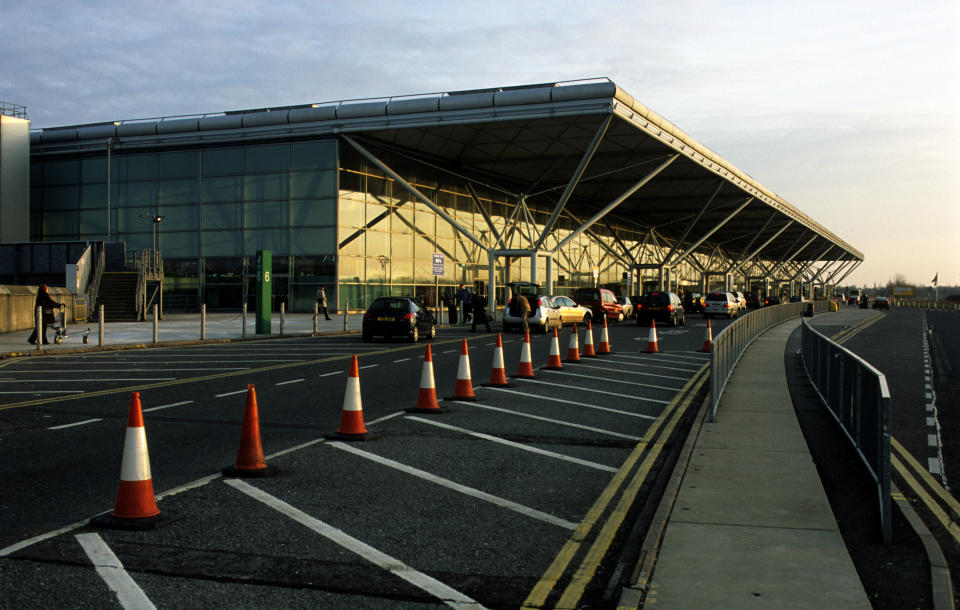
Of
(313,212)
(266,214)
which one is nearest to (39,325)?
Result: (313,212)

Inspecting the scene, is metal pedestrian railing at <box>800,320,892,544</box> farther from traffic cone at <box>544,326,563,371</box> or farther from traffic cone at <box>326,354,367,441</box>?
traffic cone at <box>544,326,563,371</box>

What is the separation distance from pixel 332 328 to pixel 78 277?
11.0m

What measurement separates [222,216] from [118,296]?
9.16m

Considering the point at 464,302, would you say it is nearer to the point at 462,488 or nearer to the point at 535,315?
the point at 535,315

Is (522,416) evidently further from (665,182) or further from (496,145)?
(665,182)

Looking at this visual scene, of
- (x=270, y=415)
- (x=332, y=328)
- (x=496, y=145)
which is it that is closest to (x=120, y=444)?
(x=270, y=415)

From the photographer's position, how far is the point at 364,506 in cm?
621

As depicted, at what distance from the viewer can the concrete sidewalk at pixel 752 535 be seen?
443cm

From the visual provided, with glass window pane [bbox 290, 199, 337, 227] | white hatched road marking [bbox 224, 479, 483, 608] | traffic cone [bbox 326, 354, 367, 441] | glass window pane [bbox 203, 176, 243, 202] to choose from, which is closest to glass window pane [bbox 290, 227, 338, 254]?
glass window pane [bbox 290, 199, 337, 227]

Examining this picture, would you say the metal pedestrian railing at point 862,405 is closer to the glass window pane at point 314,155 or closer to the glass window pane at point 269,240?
the glass window pane at point 314,155

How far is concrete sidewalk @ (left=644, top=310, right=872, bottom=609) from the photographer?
4.43 m

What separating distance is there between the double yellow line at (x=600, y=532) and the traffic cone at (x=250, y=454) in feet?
9.08

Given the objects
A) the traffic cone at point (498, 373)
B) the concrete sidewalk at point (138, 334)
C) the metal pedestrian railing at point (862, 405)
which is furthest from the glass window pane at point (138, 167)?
the metal pedestrian railing at point (862, 405)

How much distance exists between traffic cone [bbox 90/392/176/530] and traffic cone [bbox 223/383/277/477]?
1.28 meters
